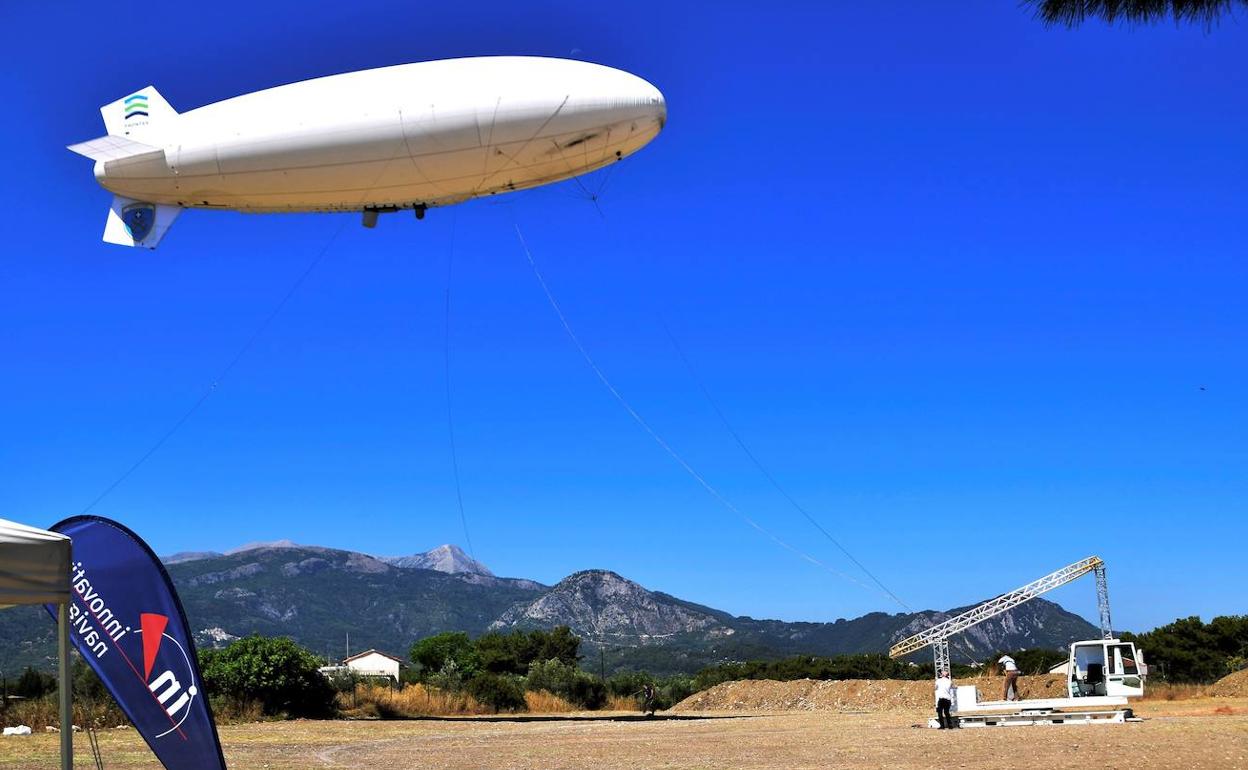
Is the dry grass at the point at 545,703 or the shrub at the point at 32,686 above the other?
the shrub at the point at 32,686

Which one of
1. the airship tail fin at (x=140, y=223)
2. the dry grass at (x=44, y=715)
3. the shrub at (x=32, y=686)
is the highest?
the airship tail fin at (x=140, y=223)

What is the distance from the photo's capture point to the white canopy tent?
9.63m

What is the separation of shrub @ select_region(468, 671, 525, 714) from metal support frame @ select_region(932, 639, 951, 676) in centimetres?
1658

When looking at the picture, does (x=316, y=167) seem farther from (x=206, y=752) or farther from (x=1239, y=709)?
(x=1239, y=709)

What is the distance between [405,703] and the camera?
43.8 m

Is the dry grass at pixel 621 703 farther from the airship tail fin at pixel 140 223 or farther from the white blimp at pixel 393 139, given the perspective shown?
the airship tail fin at pixel 140 223

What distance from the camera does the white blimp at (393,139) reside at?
24.7 meters

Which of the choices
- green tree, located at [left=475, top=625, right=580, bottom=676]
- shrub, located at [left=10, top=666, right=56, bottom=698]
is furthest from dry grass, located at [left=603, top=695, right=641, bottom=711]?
shrub, located at [left=10, top=666, right=56, bottom=698]

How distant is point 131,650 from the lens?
38.8 feet

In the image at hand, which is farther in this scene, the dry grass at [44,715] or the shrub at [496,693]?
the shrub at [496,693]

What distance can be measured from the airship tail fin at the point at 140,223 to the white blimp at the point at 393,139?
0.44 m

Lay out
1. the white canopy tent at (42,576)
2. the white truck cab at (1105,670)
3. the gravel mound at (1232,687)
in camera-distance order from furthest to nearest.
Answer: the gravel mound at (1232,687) → the white truck cab at (1105,670) → the white canopy tent at (42,576)

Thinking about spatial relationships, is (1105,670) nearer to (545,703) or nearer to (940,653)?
(940,653)

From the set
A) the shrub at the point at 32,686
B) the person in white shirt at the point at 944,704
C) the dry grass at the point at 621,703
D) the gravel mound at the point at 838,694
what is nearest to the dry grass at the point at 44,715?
the shrub at the point at 32,686
